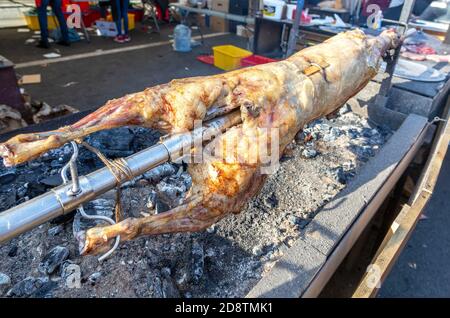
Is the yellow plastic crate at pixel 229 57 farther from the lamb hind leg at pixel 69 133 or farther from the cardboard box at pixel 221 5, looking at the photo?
the lamb hind leg at pixel 69 133

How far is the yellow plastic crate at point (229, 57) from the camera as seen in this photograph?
631 centimetres

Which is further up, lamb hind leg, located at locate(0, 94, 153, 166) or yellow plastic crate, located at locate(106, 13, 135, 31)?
lamb hind leg, located at locate(0, 94, 153, 166)

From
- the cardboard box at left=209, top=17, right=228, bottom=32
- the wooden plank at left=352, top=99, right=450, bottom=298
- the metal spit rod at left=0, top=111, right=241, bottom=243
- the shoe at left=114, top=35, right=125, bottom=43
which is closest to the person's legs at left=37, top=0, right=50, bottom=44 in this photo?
the shoe at left=114, top=35, right=125, bottom=43

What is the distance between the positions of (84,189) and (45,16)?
7355 mm

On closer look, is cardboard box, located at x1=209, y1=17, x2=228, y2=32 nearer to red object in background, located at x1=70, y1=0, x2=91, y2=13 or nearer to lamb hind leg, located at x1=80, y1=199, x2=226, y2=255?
red object in background, located at x1=70, y1=0, x2=91, y2=13

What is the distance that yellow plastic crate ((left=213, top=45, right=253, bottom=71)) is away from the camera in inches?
248

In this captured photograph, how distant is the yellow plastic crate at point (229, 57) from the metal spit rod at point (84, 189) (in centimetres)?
458

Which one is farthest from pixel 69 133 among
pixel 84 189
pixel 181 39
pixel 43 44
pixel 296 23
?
pixel 43 44

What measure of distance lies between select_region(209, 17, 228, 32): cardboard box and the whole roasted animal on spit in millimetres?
8238

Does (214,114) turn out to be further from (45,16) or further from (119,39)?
(119,39)

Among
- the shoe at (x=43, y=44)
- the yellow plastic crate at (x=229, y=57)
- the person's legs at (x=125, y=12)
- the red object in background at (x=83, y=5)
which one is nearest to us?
the yellow plastic crate at (x=229, y=57)

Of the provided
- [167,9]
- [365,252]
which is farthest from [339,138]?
[167,9]

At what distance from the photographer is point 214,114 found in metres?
2.06

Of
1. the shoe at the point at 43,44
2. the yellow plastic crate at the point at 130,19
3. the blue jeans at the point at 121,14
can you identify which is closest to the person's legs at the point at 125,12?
the blue jeans at the point at 121,14
